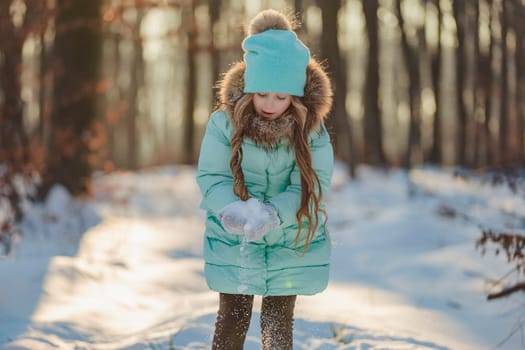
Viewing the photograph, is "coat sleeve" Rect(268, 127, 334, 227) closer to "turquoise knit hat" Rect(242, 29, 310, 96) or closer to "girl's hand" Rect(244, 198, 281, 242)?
"girl's hand" Rect(244, 198, 281, 242)

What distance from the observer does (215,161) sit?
2.55 metres

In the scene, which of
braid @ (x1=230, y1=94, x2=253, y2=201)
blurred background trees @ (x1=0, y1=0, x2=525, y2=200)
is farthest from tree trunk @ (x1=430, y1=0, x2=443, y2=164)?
braid @ (x1=230, y1=94, x2=253, y2=201)

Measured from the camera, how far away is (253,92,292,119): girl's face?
2.52 metres

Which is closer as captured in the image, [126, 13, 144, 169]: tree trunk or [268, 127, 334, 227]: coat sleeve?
[268, 127, 334, 227]: coat sleeve

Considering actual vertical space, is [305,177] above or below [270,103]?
below

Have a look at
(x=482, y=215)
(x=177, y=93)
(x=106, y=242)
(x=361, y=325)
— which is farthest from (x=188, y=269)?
(x=177, y=93)

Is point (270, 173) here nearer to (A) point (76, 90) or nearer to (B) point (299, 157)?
(B) point (299, 157)

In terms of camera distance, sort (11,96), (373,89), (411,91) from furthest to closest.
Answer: (373,89) → (411,91) → (11,96)

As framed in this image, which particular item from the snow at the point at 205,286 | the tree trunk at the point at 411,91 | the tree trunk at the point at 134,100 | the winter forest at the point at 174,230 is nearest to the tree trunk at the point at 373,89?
the winter forest at the point at 174,230

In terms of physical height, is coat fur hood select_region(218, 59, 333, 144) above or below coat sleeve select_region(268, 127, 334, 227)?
above

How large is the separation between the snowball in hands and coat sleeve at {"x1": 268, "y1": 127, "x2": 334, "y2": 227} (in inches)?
Result: 3.4

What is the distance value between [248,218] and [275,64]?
0.65 metres

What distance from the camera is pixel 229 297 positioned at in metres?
2.63

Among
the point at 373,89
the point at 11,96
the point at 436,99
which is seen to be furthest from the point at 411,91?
the point at 11,96
